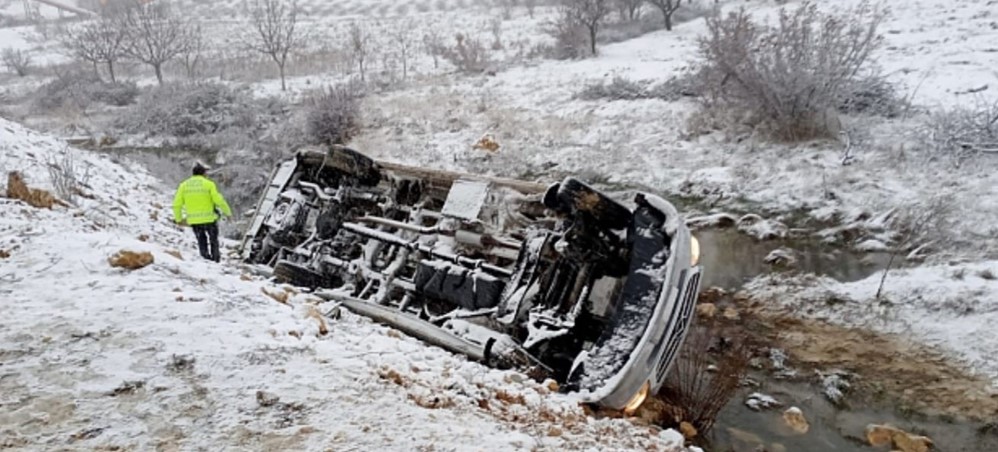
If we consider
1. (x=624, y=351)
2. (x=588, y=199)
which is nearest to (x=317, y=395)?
(x=624, y=351)

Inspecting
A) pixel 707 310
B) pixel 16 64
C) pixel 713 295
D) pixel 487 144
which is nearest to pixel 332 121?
pixel 487 144

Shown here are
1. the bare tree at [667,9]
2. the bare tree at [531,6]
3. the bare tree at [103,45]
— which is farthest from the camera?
the bare tree at [531,6]

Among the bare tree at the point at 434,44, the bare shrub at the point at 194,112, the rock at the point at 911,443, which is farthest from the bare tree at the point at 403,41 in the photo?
the rock at the point at 911,443

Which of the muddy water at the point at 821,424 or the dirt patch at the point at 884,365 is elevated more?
the dirt patch at the point at 884,365

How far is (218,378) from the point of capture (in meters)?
3.46

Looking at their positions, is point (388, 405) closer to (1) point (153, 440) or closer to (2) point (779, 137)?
(1) point (153, 440)

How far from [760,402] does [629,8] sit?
21.3 m

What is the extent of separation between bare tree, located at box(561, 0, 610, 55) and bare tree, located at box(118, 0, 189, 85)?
13600 millimetres

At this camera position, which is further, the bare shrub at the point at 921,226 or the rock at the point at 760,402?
the bare shrub at the point at 921,226

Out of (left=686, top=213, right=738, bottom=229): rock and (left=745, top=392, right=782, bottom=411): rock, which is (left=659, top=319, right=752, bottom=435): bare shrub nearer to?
(left=745, top=392, right=782, bottom=411): rock

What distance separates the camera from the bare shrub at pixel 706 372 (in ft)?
16.3

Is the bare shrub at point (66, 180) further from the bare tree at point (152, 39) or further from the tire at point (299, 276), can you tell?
the bare tree at point (152, 39)

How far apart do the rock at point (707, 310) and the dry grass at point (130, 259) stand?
5.13 meters

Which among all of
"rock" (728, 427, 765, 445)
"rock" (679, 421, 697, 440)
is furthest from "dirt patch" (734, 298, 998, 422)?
"rock" (679, 421, 697, 440)
